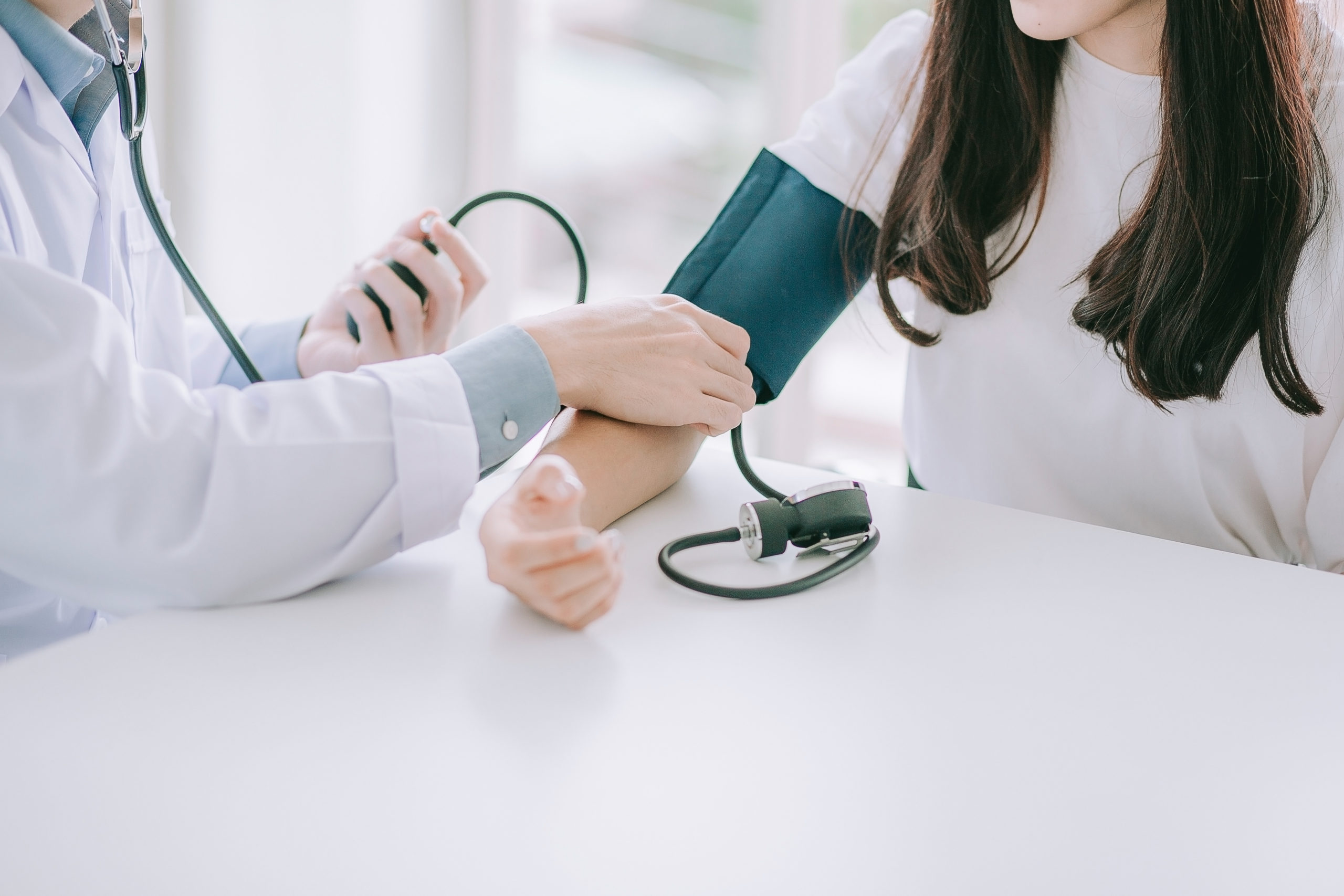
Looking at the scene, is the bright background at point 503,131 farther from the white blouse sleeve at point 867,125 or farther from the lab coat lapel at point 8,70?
the lab coat lapel at point 8,70

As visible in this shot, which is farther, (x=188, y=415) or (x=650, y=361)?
(x=650, y=361)

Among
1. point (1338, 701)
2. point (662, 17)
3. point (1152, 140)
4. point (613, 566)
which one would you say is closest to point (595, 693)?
point (613, 566)

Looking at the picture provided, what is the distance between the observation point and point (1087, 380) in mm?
976

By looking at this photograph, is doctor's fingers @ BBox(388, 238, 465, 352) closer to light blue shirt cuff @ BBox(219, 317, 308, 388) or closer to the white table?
light blue shirt cuff @ BBox(219, 317, 308, 388)

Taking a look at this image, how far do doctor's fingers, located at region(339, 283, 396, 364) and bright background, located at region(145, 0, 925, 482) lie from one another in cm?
127

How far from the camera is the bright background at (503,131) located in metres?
2.20

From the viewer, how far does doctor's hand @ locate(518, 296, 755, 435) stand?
778mm

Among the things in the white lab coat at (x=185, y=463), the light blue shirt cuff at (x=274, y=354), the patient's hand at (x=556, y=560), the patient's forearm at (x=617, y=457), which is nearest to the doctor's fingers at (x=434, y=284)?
the light blue shirt cuff at (x=274, y=354)

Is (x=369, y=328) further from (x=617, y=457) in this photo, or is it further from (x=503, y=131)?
(x=503, y=131)

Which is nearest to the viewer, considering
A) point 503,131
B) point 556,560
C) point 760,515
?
point 556,560

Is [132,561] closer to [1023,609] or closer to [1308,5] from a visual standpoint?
[1023,609]

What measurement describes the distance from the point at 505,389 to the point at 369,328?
0.41 m

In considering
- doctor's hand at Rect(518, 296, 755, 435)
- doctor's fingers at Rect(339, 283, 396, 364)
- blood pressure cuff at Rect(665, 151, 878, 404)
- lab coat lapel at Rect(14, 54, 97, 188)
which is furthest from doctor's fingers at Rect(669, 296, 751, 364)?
lab coat lapel at Rect(14, 54, 97, 188)

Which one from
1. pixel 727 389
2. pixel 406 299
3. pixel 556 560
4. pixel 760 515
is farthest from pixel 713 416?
pixel 406 299
